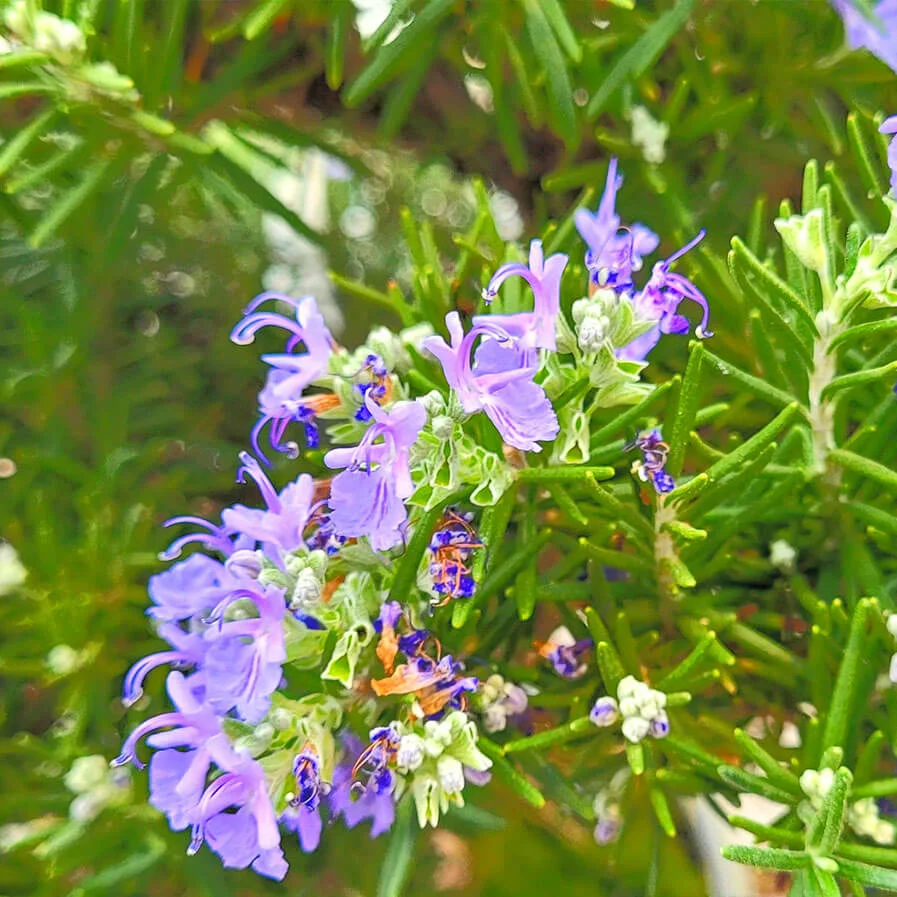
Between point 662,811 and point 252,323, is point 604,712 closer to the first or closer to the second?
point 662,811

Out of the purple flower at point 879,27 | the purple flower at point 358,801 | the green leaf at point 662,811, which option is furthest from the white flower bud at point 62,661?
the purple flower at point 879,27

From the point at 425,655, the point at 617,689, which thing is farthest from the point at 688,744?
the point at 425,655

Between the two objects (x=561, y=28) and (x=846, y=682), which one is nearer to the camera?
(x=846, y=682)

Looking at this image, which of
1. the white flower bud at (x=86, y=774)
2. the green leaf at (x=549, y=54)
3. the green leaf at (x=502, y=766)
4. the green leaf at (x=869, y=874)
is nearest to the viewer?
the green leaf at (x=869, y=874)

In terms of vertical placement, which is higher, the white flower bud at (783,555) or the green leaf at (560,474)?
the green leaf at (560,474)

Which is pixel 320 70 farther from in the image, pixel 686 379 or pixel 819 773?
pixel 819 773

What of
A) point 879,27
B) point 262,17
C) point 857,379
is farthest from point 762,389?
point 262,17

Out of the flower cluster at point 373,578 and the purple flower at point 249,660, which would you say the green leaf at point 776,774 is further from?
the purple flower at point 249,660
